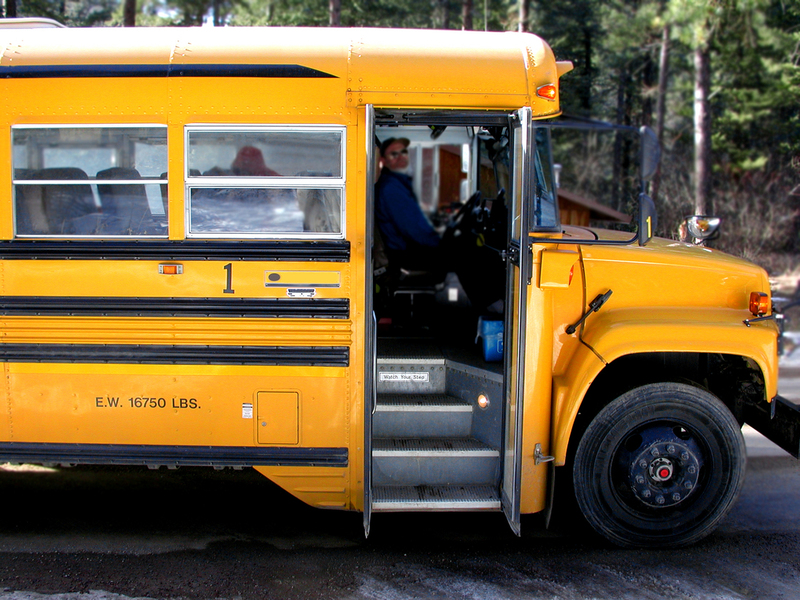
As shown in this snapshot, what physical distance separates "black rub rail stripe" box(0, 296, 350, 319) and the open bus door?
88 cm

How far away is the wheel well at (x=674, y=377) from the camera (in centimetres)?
370

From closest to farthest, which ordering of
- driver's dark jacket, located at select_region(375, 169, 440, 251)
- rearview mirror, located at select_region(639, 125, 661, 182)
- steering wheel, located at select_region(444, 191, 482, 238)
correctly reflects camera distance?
rearview mirror, located at select_region(639, 125, 661, 182)
driver's dark jacket, located at select_region(375, 169, 440, 251)
steering wheel, located at select_region(444, 191, 482, 238)

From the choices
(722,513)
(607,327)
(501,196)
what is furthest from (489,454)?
(501,196)

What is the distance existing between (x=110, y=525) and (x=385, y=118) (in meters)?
2.90

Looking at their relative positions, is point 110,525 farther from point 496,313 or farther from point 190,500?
point 496,313

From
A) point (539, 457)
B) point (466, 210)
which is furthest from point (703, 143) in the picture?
point (539, 457)

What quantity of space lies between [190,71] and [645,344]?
2712 mm

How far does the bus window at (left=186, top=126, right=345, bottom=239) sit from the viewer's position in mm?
3471

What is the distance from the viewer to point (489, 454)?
12.1ft

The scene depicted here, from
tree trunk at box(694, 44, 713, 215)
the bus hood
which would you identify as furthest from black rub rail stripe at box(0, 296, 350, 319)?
tree trunk at box(694, 44, 713, 215)

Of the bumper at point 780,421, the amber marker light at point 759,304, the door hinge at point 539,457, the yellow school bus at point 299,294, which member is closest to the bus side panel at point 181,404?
the yellow school bus at point 299,294

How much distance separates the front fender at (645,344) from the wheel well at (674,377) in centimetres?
15

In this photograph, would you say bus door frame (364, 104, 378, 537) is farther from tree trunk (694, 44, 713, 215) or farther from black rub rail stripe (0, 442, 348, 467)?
tree trunk (694, 44, 713, 215)

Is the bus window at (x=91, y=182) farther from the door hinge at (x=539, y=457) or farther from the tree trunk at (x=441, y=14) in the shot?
the tree trunk at (x=441, y=14)
